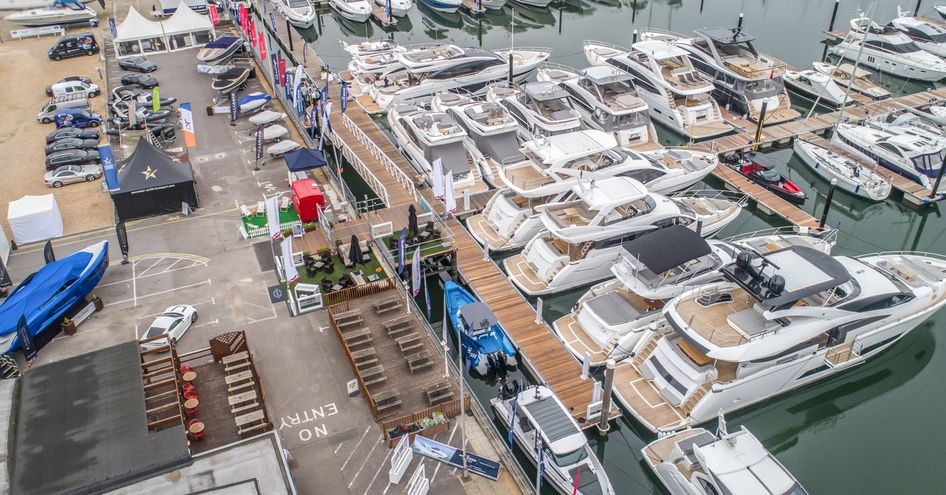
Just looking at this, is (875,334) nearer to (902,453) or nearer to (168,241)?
(902,453)

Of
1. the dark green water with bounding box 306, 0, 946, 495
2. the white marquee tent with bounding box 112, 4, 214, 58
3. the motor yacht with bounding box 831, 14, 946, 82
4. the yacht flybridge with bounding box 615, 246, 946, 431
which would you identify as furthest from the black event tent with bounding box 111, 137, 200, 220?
the motor yacht with bounding box 831, 14, 946, 82

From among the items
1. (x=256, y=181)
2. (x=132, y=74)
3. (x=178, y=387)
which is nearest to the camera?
(x=178, y=387)

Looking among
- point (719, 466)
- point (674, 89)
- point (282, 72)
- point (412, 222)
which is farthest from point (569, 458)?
point (282, 72)

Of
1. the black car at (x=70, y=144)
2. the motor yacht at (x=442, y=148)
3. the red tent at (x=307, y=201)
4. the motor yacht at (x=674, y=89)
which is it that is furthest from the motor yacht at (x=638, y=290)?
the black car at (x=70, y=144)

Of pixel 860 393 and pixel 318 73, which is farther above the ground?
pixel 318 73

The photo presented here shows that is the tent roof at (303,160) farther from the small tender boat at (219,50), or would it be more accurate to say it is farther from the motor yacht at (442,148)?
the small tender boat at (219,50)

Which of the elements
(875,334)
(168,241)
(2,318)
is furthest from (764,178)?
(2,318)
